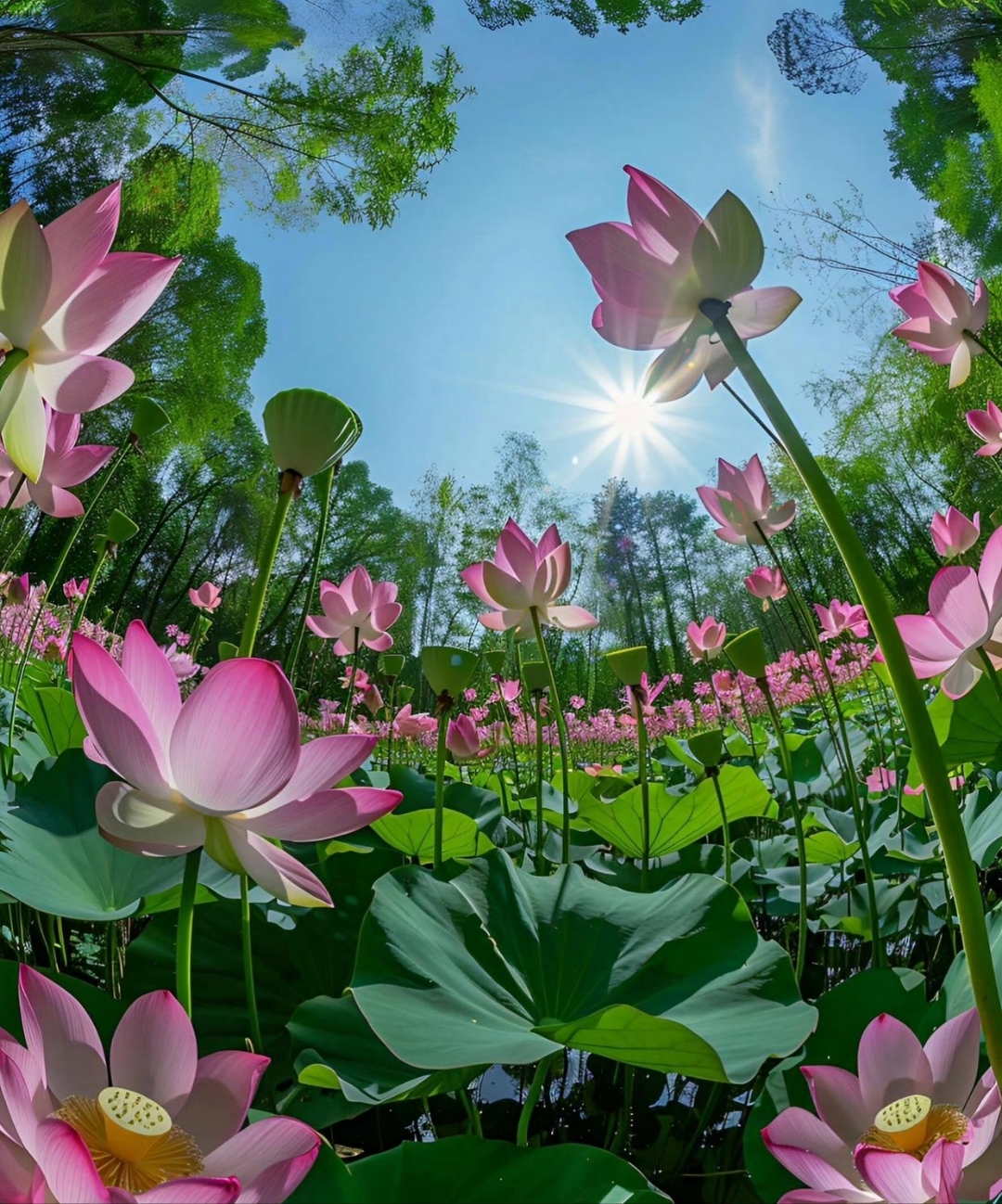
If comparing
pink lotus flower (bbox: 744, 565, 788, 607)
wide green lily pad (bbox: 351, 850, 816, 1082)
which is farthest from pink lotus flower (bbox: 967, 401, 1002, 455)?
wide green lily pad (bbox: 351, 850, 816, 1082)

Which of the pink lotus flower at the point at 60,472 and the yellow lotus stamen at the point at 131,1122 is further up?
the pink lotus flower at the point at 60,472

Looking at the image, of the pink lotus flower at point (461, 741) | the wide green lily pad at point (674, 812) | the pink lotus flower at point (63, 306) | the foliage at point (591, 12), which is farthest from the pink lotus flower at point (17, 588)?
the foliage at point (591, 12)

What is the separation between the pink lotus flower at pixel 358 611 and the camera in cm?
73

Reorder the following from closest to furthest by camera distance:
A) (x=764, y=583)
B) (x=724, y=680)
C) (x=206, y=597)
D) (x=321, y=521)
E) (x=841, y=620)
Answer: (x=321, y=521) → (x=764, y=583) → (x=841, y=620) → (x=724, y=680) → (x=206, y=597)

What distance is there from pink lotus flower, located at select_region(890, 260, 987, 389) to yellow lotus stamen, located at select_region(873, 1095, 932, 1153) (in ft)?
1.80

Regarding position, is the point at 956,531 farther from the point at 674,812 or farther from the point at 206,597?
the point at 206,597

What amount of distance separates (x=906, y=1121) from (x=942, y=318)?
0.61m

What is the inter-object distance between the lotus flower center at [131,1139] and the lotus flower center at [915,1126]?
0.17m

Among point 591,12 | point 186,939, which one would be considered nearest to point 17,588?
point 186,939

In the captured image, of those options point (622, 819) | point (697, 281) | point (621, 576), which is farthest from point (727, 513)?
point (621, 576)

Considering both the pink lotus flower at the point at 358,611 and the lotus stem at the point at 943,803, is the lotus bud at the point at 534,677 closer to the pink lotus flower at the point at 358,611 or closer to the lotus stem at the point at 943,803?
the pink lotus flower at the point at 358,611

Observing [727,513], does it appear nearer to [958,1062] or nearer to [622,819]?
[622,819]

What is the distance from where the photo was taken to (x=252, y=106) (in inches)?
275

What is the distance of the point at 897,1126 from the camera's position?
199 mm
